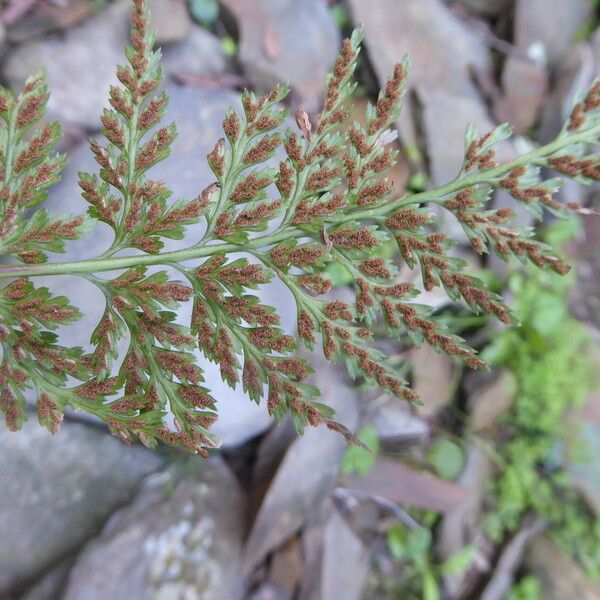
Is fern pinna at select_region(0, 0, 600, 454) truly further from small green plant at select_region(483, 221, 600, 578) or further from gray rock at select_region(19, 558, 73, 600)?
small green plant at select_region(483, 221, 600, 578)

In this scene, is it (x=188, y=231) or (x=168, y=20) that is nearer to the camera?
(x=188, y=231)

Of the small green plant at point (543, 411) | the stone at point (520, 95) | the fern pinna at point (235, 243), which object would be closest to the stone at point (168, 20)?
the fern pinna at point (235, 243)

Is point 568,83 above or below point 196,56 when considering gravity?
below

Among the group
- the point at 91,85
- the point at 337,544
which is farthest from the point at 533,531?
the point at 91,85

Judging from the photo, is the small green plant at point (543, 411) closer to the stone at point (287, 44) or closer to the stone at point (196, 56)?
the stone at point (287, 44)

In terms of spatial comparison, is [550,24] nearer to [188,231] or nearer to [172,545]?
[188,231]

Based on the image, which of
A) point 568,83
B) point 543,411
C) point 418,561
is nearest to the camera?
point 418,561

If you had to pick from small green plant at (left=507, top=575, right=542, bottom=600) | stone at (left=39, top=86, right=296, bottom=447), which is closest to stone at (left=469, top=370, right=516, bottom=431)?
small green plant at (left=507, top=575, right=542, bottom=600)

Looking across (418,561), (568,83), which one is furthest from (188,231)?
(568,83)
